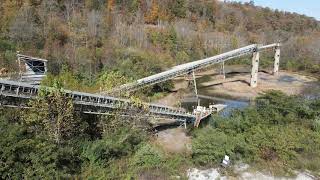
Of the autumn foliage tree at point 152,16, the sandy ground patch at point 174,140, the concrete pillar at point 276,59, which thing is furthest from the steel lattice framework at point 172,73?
the autumn foliage tree at point 152,16

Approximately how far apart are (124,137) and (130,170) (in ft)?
13.8

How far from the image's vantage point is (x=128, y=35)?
8931cm

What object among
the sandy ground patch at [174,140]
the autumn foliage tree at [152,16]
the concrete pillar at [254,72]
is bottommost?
the sandy ground patch at [174,140]

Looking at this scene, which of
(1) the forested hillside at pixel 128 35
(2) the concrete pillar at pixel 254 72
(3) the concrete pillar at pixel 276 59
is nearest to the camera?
(1) the forested hillside at pixel 128 35

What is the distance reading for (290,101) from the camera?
4412 centimetres

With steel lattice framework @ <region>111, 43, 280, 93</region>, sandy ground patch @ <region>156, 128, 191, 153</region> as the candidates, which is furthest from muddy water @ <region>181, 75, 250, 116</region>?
sandy ground patch @ <region>156, 128, 191, 153</region>

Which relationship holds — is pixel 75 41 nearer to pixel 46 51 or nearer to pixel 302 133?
pixel 46 51

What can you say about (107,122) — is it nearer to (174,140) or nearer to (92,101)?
(92,101)

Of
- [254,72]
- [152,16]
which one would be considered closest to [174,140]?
[254,72]

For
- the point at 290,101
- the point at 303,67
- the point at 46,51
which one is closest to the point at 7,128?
the point at 290,101

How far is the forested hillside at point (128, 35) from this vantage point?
65.1m

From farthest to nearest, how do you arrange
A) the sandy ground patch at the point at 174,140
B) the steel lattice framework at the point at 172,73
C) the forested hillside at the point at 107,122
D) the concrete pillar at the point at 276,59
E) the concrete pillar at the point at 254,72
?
1. the concrete pillar at the point at 276,59
2. the concrete pillar at the point at 254,72
3. the steel lattice framework at the point at 172,73
4. the sandy ground patch at the point at 174,140
5. the forested hillside at the point at 107,122

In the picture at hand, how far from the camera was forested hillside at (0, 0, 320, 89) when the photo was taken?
65.1 meters

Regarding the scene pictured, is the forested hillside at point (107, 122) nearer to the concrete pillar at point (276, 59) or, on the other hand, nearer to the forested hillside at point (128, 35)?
the forested hillside at point (128, 35)
